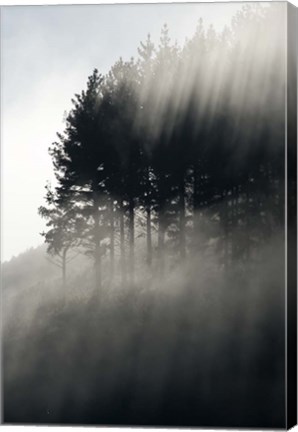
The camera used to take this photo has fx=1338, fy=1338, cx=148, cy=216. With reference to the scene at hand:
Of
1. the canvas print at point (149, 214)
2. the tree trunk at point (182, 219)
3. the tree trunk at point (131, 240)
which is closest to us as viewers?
the canvas print at point (149, 214)

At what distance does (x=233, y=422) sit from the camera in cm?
1645

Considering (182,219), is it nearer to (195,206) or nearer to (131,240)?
(195,206)

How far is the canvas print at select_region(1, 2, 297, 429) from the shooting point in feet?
53.7

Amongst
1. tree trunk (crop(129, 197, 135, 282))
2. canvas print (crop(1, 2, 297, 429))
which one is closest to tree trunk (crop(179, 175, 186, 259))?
canvas print (crop(1, 2, 297, 429))

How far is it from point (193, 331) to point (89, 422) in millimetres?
1757

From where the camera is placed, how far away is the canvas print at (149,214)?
1636 centimetres

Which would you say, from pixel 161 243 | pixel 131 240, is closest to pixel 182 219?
pixel 161 243

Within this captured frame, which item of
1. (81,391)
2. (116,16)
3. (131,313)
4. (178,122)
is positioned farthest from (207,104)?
(81,391)

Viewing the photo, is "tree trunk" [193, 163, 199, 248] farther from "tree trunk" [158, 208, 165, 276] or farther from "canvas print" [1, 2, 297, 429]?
"tree trunk" [158, 208, 165, 276]

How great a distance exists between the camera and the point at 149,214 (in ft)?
54.6

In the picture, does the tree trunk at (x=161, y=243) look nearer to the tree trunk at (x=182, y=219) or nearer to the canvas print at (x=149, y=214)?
the canvas print at (x=149, y=214)

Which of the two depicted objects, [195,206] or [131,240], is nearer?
[195,206]

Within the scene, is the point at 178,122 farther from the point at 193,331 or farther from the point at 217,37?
the point at 193,331

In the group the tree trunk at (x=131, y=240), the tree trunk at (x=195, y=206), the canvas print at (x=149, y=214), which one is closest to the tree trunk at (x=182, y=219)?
the canvas print at (x=149, y=214)
